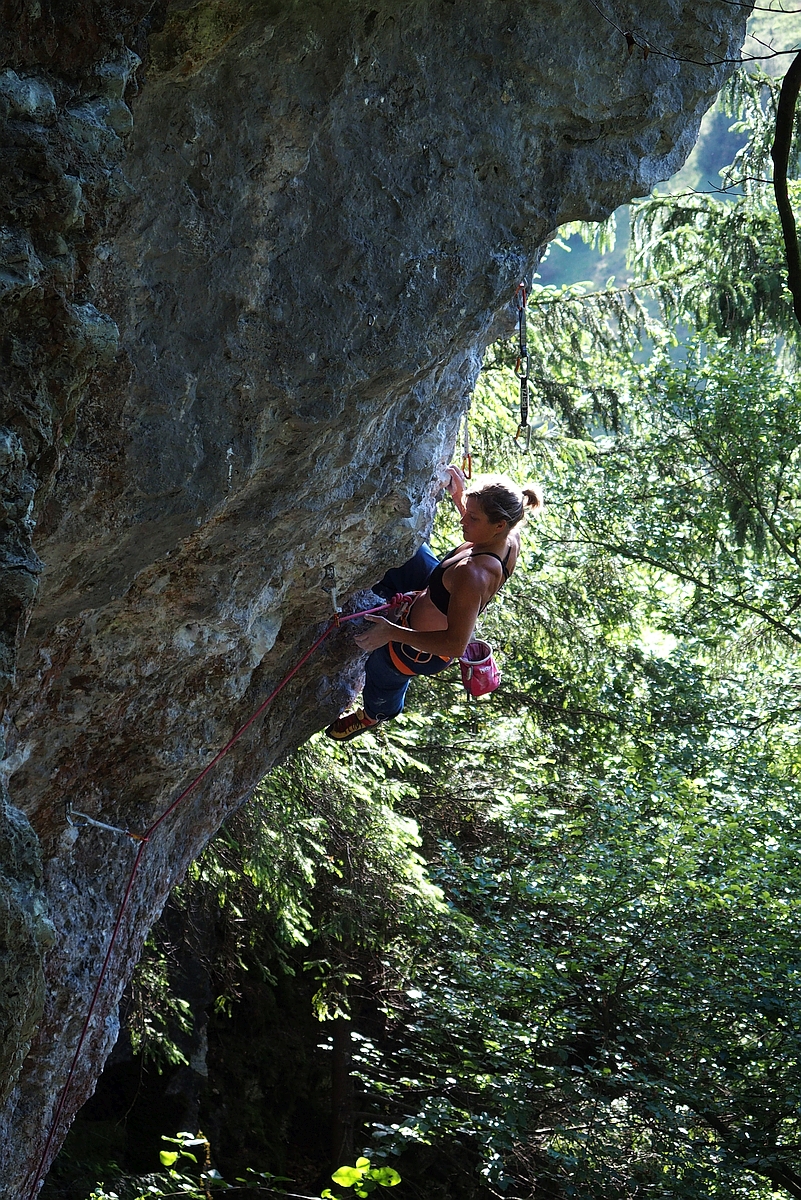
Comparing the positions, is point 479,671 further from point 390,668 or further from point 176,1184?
point 176,1184

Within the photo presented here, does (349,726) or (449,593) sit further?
(349,726)

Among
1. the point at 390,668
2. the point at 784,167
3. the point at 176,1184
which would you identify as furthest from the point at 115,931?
the point at 784,167

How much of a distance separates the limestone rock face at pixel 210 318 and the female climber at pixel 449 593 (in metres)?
0.41

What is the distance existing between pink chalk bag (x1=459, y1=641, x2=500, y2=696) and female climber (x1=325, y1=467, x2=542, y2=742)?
0.33 m

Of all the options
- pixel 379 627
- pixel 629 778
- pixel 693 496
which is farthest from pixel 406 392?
pixel 693 496

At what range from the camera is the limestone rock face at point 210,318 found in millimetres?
2098

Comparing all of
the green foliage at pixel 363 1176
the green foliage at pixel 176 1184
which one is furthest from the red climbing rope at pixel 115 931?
the green foliage at pixel 363 1176

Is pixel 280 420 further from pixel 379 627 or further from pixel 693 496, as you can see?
pixel 693 496

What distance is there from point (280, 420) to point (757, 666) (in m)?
10.7

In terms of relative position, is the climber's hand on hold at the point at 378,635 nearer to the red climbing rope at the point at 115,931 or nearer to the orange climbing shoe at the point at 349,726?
the red climbing rope at the point at 115,931

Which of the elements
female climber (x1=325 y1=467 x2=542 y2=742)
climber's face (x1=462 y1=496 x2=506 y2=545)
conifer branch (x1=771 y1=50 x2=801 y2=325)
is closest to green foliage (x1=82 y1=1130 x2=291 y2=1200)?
female climber (x1=325 y1=467 x2=542 y2=742)

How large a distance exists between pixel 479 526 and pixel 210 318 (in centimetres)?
185

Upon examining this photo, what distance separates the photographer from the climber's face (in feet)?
14.2

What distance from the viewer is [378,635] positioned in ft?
15.1
